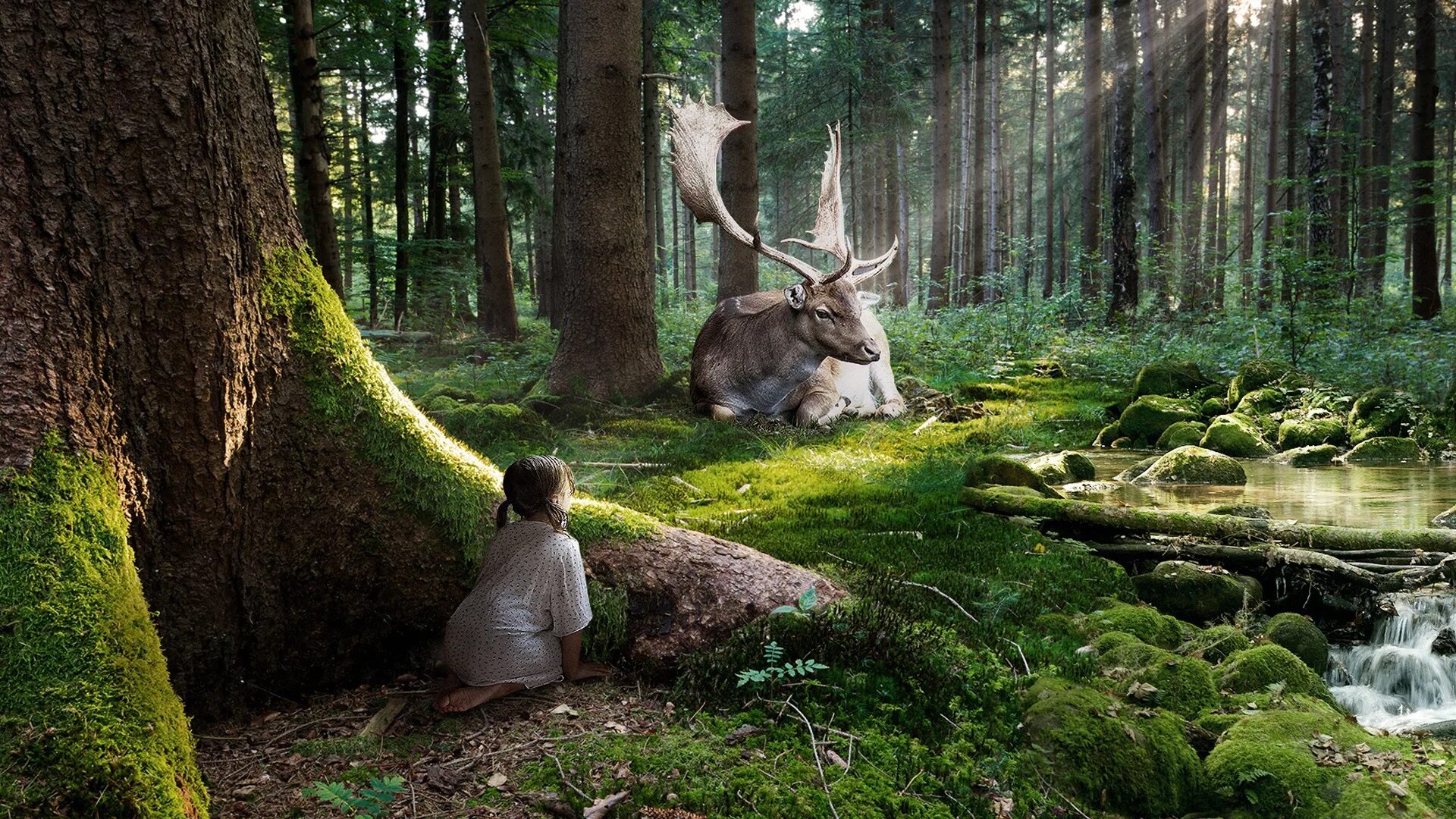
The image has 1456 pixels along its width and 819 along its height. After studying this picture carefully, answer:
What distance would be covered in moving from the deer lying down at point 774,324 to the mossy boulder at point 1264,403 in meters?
4.42

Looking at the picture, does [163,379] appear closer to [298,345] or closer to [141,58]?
[298,345]

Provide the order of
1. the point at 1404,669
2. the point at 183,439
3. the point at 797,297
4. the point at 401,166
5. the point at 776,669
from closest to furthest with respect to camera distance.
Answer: the point at 183,439, the point at 776,669, the point at 1404,669, the point at 797,297, the point at 401,166

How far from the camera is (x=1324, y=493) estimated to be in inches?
289

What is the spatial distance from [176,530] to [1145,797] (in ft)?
11.8

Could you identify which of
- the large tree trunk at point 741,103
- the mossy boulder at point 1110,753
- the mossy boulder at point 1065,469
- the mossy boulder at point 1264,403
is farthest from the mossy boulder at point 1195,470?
the large tree trunk at point 741,103

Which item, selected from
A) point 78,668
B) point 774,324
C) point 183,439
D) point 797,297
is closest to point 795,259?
point 797,297

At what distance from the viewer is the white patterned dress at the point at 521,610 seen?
3.51 meters

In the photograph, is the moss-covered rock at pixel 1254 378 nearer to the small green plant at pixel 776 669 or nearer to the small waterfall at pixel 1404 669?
the small waterfall at pixel 1404 669

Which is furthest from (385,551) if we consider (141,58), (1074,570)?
(1074,570)

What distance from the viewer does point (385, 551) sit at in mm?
3793

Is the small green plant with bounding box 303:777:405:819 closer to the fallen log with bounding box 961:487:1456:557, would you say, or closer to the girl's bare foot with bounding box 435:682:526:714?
the girl's bare foot with bounding box 435:682:526:714

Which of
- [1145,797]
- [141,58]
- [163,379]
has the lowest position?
[1145,797]

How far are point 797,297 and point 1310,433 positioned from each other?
5374mm

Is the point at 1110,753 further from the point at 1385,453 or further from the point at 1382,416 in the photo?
the point at 1382,416
